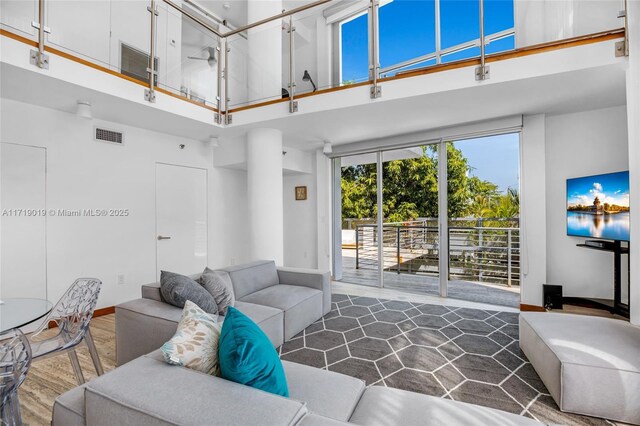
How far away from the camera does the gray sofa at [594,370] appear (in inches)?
67.1

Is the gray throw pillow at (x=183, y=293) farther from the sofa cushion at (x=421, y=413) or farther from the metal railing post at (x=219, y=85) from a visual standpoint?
the metal railing post at (x=219, y=85)

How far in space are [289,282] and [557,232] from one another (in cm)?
333

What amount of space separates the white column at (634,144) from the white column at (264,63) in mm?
3356

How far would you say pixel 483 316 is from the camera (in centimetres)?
349

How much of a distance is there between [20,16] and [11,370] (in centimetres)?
291

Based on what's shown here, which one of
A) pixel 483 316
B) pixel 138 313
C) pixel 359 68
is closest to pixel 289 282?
pixel 138 313

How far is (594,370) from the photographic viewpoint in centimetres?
173

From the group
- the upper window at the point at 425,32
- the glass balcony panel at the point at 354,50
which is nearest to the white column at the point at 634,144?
the upper window at the point at 425,32

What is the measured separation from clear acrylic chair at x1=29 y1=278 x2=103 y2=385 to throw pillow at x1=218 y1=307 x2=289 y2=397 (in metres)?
1.34

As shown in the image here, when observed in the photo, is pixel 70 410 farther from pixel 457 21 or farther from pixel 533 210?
pixel 457 21

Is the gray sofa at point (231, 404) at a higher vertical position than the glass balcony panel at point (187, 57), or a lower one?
lower

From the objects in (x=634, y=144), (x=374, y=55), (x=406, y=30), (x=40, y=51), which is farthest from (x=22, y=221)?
(x=634, y=144)

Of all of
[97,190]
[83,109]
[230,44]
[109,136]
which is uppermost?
[230,44]

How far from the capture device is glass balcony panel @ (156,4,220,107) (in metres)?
3.58
